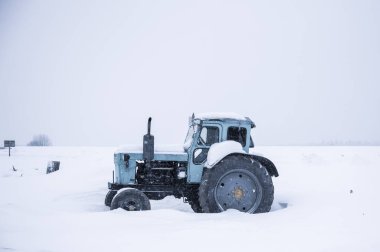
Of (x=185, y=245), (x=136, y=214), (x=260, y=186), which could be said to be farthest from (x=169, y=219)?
(x=260, y=186)

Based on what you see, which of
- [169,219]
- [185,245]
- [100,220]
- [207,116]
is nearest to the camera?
[185,245]

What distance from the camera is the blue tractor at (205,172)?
6.77 metres

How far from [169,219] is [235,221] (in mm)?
1092

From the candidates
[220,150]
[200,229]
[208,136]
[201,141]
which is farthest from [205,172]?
[200,229]

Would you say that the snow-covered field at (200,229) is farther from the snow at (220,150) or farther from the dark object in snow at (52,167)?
the dark object in snow at (52,167)

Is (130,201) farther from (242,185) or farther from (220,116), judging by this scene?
(220,116)

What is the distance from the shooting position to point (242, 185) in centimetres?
695

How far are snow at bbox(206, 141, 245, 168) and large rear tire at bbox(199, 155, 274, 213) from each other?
0.37ft

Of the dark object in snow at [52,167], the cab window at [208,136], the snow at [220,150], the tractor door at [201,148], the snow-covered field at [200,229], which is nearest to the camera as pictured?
the snow-covered field at [200,229]

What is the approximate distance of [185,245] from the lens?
4.36m

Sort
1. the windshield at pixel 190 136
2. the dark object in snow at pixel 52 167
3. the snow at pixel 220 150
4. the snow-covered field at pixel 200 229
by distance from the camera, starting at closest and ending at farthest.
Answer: the snow-covered field at pixel 200 229, the snow at pixel 220 150, the windshield at pixel 190 136, the dark object in snow at pixel 52 167

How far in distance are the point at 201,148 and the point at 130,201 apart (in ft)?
6.01

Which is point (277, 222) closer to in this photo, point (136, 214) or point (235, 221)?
point (235, 221)

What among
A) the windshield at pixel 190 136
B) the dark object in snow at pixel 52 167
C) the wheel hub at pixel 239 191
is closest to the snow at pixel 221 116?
the windshield at pixel 190 136
